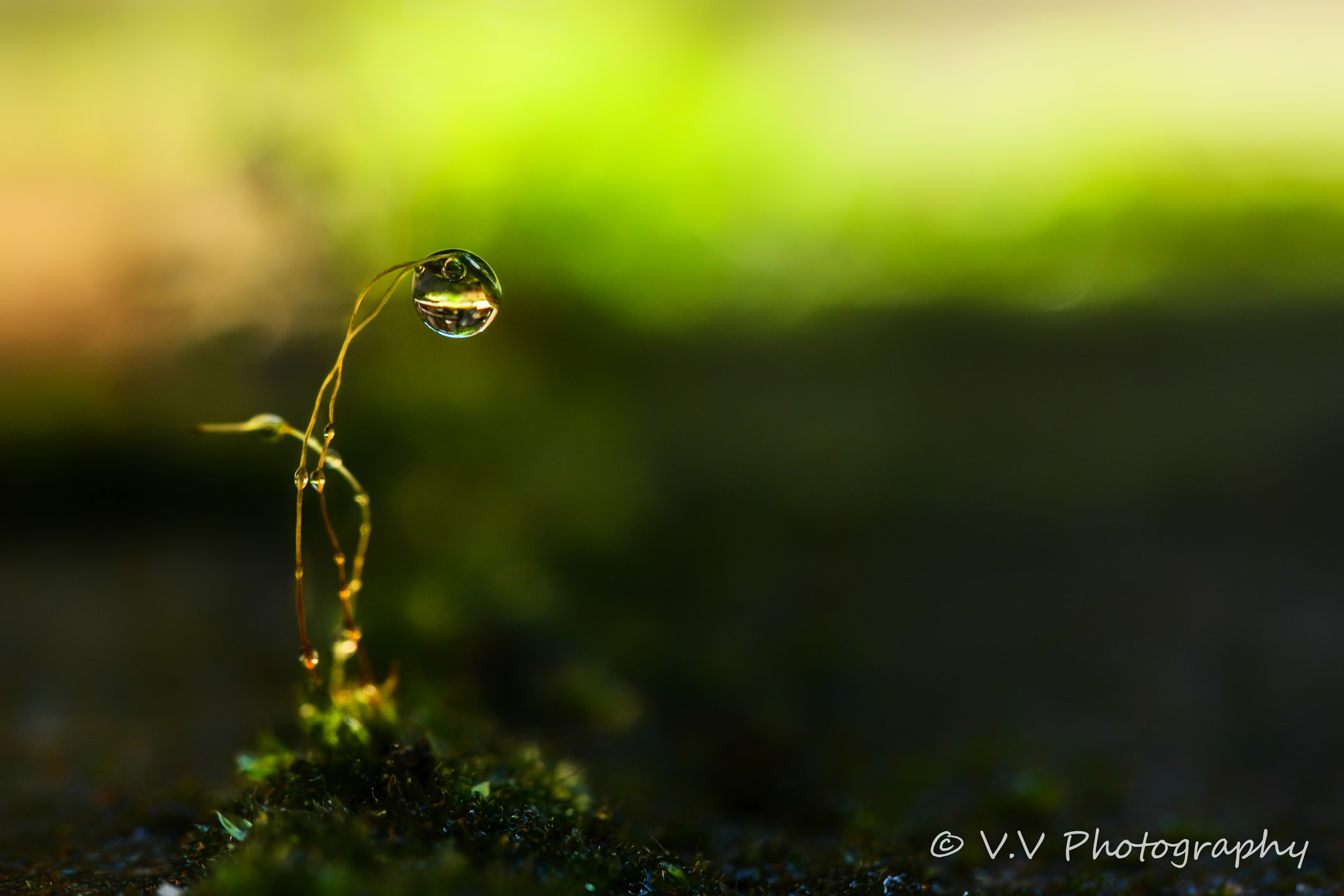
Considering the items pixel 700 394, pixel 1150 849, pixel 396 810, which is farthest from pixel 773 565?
pixel 396 810

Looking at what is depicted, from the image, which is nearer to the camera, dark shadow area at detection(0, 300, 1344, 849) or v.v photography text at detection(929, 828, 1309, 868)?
v.v photography text at detection(929, 828, 1309, 868)

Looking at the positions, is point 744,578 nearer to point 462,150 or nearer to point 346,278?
point 346,278

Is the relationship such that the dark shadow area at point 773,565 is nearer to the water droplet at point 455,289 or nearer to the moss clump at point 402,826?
the moss clump at point 402,826

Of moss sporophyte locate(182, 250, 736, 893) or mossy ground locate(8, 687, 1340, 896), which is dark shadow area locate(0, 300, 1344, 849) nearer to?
mossy ground locate(8, 687, 1340, 896)

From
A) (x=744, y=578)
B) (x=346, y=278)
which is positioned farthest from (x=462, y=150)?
(x=744, y=578)

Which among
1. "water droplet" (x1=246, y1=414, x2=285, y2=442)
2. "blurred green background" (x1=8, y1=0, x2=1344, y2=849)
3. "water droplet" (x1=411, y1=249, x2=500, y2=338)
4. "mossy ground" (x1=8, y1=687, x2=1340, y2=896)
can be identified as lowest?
"mossy ground" (x1=8, y1=687, x2=1340, y2=896)

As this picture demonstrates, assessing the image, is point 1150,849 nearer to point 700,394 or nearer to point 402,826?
point 402,826

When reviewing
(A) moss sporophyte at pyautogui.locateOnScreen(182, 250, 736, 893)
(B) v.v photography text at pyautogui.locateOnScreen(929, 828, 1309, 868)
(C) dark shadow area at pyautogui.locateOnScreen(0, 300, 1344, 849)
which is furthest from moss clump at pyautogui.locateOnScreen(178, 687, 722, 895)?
(B) v.v photography text at pyautogui.locateOnScreen(929, 828, 1309, 868)
